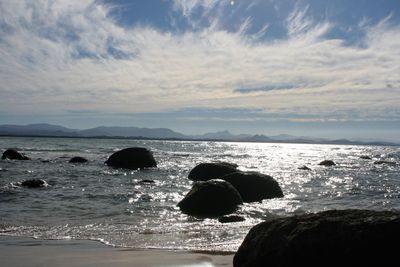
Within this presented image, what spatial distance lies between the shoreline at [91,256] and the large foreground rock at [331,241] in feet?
4.98

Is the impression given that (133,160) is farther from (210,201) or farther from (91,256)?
(91,256)

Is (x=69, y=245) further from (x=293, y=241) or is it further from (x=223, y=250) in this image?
(x=293, y=241)

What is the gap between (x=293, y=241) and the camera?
700cm

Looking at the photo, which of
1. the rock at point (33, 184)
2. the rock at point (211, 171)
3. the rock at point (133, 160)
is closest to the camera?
the rock at point (33, 184)

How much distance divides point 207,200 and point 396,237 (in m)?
9.96

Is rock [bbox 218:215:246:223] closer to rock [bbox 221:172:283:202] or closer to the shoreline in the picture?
the shoreline

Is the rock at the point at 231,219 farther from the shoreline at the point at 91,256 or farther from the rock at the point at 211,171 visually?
the rock at the point at 211,171

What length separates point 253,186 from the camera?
20453mm

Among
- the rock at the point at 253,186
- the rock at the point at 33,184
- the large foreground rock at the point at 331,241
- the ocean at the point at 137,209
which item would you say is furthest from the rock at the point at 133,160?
the large foreground rock at the point at 331,241

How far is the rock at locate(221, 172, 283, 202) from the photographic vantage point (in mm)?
20078

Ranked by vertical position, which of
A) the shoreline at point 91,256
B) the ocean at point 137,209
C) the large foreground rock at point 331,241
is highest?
the large foreground rock at point 331,241

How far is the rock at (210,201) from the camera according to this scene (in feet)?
52.0

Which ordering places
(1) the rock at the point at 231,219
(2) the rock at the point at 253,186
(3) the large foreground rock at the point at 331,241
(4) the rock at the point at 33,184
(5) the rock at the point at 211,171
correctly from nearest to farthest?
1. (3) the large foreground rock at the point at 331,241
2. (1) the rock at the point at 231,219
3. (2) the rock at the point at 253,186
4. (4) the rock at the point at 33,184
5. (5) the rock at the point at 211,171

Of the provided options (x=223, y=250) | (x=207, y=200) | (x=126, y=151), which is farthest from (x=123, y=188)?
(x=126, y=151)
